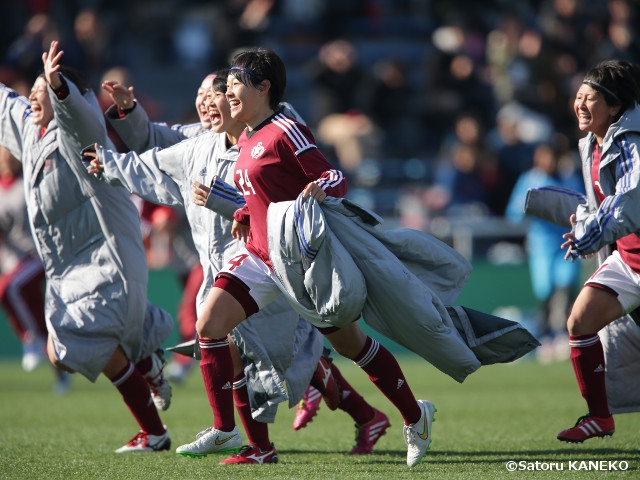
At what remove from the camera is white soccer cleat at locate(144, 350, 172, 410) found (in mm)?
6426

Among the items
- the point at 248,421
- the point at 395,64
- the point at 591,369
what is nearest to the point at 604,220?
the point at 591,369

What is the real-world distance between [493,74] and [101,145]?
1265cm

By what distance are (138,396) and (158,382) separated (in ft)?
1.75

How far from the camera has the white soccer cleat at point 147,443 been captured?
5930 millimetres

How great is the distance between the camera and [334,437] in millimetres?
6629

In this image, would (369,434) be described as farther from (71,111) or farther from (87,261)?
(71,111)

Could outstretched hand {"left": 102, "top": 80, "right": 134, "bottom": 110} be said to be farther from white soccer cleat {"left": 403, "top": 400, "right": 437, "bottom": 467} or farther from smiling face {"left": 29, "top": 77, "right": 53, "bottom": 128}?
white soccer cleat {"left": 403, "top": 400, "right": 437, "bottom": 467}

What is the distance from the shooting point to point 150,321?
6.33m

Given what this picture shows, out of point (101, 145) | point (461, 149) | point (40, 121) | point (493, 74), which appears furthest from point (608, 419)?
point (493, 74)

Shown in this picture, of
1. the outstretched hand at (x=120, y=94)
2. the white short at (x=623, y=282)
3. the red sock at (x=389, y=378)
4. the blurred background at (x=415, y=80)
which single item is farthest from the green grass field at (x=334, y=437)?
the blurred background at (x=415, y=80)

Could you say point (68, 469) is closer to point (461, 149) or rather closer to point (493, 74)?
point (461, 149)

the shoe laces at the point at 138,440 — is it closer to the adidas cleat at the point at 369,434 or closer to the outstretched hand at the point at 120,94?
the adidas cleat at the point at 369,434

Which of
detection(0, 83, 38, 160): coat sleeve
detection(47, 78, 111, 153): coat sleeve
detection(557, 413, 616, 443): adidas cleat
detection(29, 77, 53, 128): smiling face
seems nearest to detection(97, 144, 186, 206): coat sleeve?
detection(47, 78, 111, 153): coat sleeve

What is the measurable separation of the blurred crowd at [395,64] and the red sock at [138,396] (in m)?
7.81
